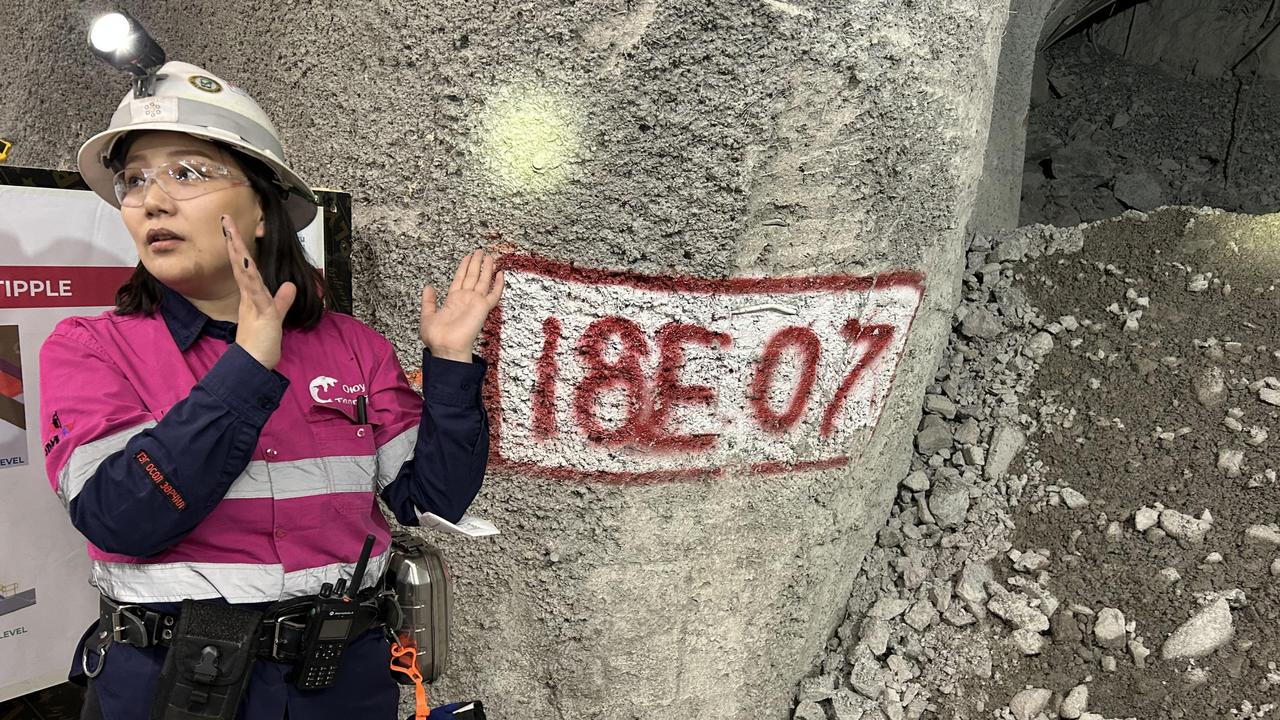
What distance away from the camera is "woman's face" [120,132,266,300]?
1.24 metres

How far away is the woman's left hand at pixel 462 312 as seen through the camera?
1334 mm

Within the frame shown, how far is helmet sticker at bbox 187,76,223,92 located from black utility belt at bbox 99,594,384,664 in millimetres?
821

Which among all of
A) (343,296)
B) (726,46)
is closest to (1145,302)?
(726,46)

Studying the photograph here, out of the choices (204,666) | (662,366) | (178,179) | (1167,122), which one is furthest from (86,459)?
(1167,122)

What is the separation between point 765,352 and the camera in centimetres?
209

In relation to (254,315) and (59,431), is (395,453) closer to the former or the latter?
(254,315)

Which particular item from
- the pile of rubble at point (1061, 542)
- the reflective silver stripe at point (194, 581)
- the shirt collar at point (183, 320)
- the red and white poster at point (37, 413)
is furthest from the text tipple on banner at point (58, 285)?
the pile of rubble at point (1061, 542)

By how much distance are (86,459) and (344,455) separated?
35 cm

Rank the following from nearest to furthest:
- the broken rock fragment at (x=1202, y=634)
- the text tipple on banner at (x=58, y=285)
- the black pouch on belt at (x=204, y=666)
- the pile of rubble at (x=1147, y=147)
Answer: the black pouch on belt at (x=204, y=666) → the text tipple on banner at (x=58, y=285) → the broken rock fragment at (x=1202, y=634) → the pile of rubble at (x=1147, y=147)

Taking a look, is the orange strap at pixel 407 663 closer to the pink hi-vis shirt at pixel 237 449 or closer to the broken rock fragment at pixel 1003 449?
the pink hi-vis shirt at pixel 237 449

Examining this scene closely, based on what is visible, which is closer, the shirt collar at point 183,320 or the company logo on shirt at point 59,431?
the company logo on shirt at point 59,431

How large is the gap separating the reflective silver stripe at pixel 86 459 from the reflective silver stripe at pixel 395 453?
1.29 ft

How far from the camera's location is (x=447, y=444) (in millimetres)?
1329

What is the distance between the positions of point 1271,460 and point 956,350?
A: 990 mm
